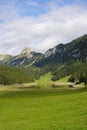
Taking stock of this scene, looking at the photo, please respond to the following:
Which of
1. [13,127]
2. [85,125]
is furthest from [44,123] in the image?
[85,125]

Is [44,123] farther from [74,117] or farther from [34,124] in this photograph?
[74,117]

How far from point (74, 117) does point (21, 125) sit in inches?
249

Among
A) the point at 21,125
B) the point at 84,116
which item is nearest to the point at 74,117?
the point at 84,116

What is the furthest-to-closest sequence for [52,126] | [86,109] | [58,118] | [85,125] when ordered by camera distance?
[86,109], [58,118], [52,126], [85,125]

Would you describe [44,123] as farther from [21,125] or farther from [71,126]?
[71,126]

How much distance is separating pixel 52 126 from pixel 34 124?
3524 millimetres

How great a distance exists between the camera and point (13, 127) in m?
36.2

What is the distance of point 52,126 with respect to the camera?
113ft

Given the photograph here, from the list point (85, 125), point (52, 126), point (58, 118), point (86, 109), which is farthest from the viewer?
point (86, 109)

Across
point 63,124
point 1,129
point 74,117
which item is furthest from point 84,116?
point 1,129

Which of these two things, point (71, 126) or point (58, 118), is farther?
point (58, 118)

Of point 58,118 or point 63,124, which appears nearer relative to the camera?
point 63,124

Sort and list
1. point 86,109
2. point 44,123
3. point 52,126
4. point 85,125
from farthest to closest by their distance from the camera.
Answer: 1. point 86,109
2. point 44,123
3. point 52,126
4. point 85,125

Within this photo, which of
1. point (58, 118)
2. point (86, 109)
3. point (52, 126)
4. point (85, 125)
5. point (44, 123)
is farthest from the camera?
point (86, 109)
